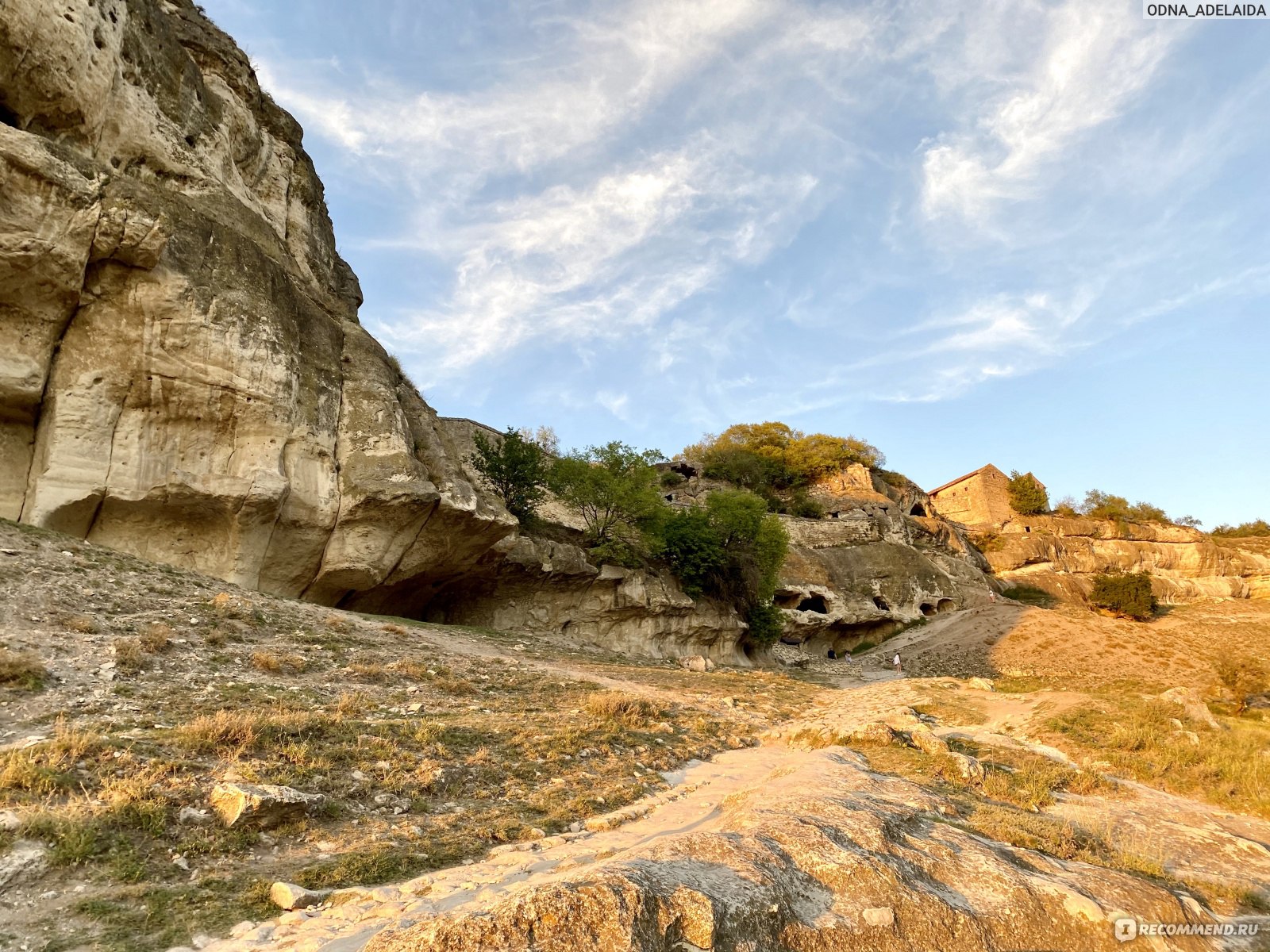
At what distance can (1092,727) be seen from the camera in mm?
11938

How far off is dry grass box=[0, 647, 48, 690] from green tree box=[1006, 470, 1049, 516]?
222ft

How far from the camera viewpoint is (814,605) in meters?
40.5

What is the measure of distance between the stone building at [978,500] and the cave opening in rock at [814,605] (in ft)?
88.6

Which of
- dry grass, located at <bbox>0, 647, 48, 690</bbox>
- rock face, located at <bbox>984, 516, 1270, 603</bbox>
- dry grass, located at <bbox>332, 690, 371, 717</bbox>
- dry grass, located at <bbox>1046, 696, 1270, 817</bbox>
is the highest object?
rock face, located at <bbox>984, 516, 1270, 603</bbox>

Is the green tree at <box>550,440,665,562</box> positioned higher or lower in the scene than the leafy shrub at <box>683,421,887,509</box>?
lower

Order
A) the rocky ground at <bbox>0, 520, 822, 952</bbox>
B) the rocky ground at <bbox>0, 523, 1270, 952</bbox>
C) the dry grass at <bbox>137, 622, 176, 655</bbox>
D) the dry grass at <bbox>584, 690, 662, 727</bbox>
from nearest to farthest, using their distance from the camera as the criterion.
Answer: the rocky ground at <bbox>0, 523, 1270, 952</bbox>, the rocky ground at <bbox>0, 520, 822, 952</bbox>, the dry grass at <bbox>137, 622, 176, 655</bbox>, the dry grass at <bbox>584, 690, 662, 727</bbox>

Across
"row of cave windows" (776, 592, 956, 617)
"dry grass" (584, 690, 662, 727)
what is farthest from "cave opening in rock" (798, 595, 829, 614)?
"dry grass" (584, 690, 662, 727)

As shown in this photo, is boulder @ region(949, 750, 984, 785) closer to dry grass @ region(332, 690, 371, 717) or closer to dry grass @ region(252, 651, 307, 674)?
dry grass @ region(332, 690, 371, 717)

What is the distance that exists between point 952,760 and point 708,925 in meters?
7.05

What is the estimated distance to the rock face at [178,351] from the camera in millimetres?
13023

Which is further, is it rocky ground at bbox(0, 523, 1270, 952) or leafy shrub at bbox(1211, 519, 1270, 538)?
leafy shrub at bbox(1211, 519, 1270, 538)

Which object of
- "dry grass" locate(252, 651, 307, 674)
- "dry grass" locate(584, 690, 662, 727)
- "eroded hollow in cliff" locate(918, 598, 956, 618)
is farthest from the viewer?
"eroded hollow in cliff" locate(918, 598, 956, 618)

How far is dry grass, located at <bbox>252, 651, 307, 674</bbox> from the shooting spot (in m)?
9.48

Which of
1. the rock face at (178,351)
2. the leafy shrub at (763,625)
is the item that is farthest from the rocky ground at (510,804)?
the leafy shrub at (763,625)
